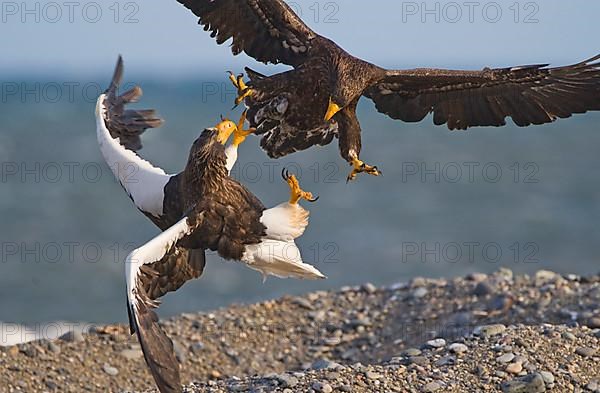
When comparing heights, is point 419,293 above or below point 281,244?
below

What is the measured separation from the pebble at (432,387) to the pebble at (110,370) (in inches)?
94.8

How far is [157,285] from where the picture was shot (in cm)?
641

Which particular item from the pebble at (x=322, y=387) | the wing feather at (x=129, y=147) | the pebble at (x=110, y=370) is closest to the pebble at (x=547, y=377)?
the pebble at (x=322, y=387)

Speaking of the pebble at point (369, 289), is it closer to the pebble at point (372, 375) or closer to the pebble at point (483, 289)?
the pebble at point (483, 289)

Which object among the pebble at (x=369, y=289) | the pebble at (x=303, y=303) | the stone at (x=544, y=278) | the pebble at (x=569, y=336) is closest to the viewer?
the pebble at (x=569, y=336)

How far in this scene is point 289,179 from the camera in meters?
6.52

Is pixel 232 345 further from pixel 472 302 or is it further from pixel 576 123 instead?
pixel 576 123

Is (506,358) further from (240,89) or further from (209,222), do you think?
(240,89)

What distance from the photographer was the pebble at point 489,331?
7.19 meters

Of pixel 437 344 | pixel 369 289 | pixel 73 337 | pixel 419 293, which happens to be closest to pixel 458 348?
pixel 437 344

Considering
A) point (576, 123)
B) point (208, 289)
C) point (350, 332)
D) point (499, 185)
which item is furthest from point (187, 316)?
point (576, 123)

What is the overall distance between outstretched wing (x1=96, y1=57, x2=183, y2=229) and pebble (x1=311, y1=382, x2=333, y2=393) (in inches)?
50.6

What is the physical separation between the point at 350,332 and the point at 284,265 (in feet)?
6.77

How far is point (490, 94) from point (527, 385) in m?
2.31
